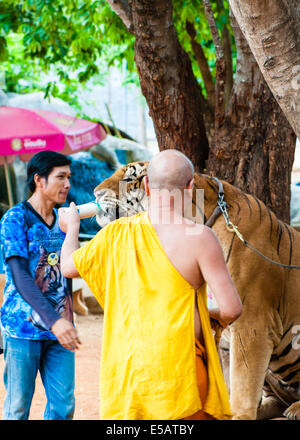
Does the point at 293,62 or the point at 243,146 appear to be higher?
the point at 293,62

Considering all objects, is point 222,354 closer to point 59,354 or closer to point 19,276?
point 59,354

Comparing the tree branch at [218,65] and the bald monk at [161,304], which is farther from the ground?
the tree branch at [218,65]

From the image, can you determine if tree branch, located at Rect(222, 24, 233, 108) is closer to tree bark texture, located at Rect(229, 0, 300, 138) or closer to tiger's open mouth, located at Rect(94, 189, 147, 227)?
tiger's open mouth, located at Rect(94, 189, 147, 227)

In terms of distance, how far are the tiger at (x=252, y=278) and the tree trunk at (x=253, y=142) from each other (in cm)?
129

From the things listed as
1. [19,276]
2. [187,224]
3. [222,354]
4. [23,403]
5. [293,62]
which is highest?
[293,62]

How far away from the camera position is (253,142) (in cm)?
584

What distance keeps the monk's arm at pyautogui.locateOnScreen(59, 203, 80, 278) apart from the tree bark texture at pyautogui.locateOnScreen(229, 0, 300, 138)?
1449 millimetres

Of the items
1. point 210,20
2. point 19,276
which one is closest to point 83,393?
point 19,276

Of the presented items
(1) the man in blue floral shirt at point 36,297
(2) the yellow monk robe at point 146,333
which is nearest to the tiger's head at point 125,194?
(1) the man in blue floral shirt at point 36,297

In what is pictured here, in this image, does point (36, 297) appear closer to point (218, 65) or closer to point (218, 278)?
point (218, 278)

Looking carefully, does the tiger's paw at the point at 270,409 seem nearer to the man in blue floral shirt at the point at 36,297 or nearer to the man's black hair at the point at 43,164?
the man in blue floral shirt at the point at 36,297

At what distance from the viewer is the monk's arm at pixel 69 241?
2.83 metres

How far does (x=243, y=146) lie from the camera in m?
5.86

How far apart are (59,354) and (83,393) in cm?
276
